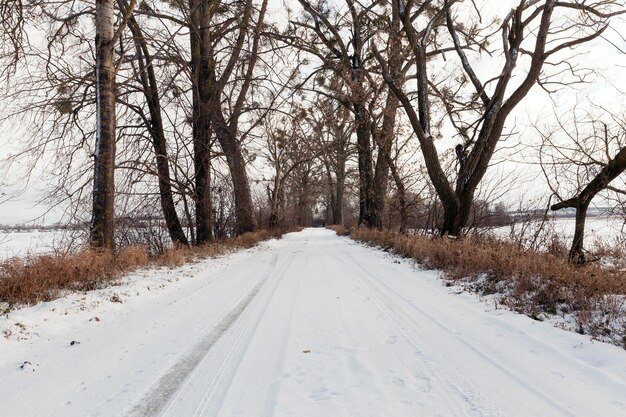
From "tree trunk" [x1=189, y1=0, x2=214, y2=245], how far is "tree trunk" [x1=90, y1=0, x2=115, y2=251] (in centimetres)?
453

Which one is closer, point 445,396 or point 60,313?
point 445,396

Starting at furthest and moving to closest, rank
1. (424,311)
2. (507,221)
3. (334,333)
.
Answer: (507,221) < (424,311) < (334,333)

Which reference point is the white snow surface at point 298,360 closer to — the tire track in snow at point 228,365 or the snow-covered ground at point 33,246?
the tire track in snow at point 228,365

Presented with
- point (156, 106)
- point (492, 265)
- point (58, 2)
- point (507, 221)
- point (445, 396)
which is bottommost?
point (445, 396)

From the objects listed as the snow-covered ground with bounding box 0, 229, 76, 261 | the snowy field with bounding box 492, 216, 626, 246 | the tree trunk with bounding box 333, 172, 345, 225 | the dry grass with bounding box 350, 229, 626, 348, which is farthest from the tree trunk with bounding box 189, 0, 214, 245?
the tree trunk with bounding box 333, 172, 345, 225

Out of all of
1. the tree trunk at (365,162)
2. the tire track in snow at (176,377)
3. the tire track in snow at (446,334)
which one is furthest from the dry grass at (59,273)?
the tree trunk at (365,162)

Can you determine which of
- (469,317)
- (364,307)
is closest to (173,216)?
(364,307)

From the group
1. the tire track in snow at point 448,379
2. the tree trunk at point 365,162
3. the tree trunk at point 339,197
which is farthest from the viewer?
the tree trunk at point 339,197

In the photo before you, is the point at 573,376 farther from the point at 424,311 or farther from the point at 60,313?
the point at 60,313

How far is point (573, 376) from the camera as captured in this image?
8.98 ft

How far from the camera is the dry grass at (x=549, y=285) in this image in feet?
12.1

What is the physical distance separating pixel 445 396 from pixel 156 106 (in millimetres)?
12885

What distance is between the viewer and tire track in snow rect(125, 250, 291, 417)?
2.37 meters

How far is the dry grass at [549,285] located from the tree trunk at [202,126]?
28.1 feet
